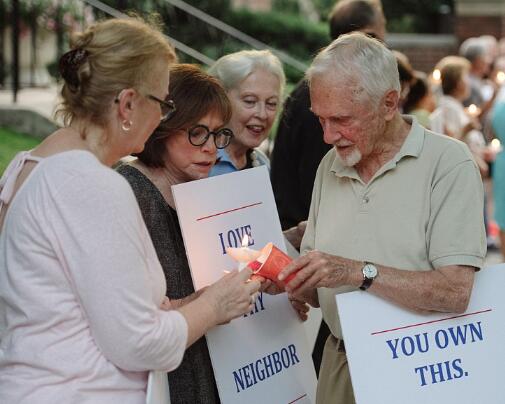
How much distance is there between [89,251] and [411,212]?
124cm

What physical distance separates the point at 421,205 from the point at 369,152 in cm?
27

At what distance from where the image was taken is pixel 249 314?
137 inches

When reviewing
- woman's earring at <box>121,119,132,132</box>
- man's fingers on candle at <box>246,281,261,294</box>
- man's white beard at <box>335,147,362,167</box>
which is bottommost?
man's fingers on candle at <box>246,281,261,294</box>

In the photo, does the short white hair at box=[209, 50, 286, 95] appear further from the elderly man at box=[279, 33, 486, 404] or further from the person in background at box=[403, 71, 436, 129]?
the person in background at box=[403, 71, 436, 129]

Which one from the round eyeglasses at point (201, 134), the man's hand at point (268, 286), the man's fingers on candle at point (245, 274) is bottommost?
the man's hand at point (268, 286)

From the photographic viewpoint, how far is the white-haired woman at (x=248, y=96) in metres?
4.14

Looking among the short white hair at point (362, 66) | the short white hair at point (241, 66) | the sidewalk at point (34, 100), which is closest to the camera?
the short white hair at point (362, 66)

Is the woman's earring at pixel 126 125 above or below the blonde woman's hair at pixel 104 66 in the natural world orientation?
below

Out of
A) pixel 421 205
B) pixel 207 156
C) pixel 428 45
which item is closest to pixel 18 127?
pixel 207 156

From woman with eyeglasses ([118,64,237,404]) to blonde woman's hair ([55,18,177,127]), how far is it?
67 cm

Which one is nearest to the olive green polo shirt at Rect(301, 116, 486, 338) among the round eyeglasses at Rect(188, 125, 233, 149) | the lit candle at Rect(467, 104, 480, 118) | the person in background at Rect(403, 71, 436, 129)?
the round eyeglasses at Rect(188, 125, 233, 149)

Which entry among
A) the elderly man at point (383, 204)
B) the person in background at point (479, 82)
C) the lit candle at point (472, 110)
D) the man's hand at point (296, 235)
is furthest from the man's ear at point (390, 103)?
the person in background at point (479, 82)

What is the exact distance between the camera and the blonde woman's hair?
8.29 ft

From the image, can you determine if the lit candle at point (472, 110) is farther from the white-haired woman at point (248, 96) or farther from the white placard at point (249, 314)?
the white placard at point (249, 314)
